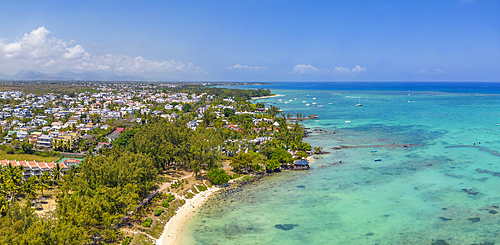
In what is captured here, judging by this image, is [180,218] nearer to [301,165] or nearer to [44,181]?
[44,181]

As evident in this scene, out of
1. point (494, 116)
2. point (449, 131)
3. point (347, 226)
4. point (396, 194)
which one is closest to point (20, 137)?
point (347, 226)

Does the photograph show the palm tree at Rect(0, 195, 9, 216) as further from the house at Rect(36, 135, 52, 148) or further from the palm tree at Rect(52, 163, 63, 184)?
the house at Rect(36, 135, 52, 148)

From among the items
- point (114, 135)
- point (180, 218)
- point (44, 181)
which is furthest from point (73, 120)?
point (180, 218)

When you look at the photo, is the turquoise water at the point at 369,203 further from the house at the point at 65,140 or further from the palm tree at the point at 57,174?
the house at the point at 65,140

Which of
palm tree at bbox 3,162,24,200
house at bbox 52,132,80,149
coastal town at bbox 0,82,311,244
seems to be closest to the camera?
coastal town at bbox 0,82,311,244

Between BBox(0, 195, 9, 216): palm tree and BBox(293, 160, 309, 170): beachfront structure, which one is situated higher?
BBox(0, 195, 9, 216): palm tree

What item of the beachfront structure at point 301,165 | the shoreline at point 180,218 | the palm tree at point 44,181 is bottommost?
the shoreline at point 180,218

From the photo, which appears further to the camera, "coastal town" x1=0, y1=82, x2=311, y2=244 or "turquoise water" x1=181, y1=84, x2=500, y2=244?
"turquoise water" x1=181, y1=84, x2=500, y2=244

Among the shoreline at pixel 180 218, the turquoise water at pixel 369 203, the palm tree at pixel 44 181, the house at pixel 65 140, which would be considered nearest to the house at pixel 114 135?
the house at pixel 65 140

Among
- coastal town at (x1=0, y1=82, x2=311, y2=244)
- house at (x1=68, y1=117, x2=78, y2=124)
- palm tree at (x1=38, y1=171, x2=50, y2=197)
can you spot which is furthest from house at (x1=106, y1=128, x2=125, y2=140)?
palm tree at (x1=38, y1=171, x2=50, y2=197)
